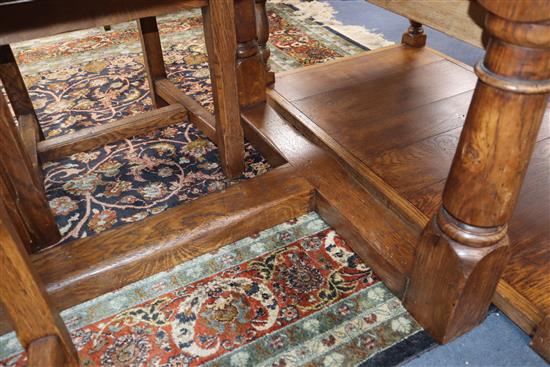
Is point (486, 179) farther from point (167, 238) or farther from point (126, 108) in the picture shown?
point (126, 108)

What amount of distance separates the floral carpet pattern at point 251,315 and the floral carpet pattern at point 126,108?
32 centimetres

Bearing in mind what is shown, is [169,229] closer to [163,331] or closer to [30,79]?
[163,331]

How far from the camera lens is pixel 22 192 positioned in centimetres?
116

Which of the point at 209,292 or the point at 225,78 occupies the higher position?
the point at 225,78

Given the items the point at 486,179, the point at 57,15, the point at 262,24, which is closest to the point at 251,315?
the point at 486,179

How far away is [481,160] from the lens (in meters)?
0.79

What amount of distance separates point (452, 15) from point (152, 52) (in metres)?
1.27

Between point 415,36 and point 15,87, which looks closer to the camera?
point 15,87

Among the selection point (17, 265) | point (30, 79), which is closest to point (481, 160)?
point (17, 265)

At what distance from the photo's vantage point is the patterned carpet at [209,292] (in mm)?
1037

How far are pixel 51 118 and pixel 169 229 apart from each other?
108cm

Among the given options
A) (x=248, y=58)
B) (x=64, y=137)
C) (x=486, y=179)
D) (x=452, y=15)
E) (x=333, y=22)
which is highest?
(x=452, y=15)

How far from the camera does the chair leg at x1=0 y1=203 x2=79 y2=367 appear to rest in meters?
0.79

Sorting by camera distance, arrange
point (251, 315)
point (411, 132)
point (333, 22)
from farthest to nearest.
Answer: point (333, 22), point (411, 132), point (251, 315)
